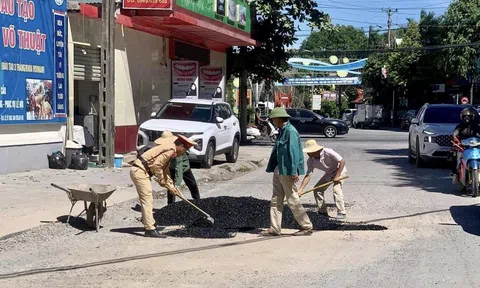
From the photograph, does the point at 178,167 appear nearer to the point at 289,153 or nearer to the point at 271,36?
the point at 289,153

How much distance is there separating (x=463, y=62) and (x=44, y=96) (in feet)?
119

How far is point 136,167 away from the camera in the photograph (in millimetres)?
9469

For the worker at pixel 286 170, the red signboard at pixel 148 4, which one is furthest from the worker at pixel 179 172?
the red signboard at pixel 148 4

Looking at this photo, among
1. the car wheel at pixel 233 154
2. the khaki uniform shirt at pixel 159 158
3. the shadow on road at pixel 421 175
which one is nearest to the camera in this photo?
the khaki uniform shirt at pixel 159 158

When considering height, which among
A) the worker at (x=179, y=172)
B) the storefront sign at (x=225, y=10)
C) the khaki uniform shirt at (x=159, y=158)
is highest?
the storefront sign at (x=225, y=10)

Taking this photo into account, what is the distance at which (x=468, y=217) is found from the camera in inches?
428

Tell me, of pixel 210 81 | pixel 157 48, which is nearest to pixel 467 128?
pixel 157 48

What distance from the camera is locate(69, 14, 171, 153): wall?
18.8 meters

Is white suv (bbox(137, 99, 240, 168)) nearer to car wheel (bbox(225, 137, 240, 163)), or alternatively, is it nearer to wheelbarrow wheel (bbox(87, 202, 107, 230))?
car wheel (bbox(225, 137, 240, 163))

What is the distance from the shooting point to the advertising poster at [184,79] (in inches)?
979

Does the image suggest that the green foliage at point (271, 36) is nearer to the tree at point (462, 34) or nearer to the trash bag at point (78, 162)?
the trash bag at point (78, 162)

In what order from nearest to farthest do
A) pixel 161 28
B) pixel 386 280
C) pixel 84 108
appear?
1. pixel 386 280
2. pixel 84 108
3. pixel 161 28

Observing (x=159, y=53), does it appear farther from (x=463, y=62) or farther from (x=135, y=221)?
(x=463, y=62)

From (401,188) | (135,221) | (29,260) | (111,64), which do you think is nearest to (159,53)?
(111,64)
